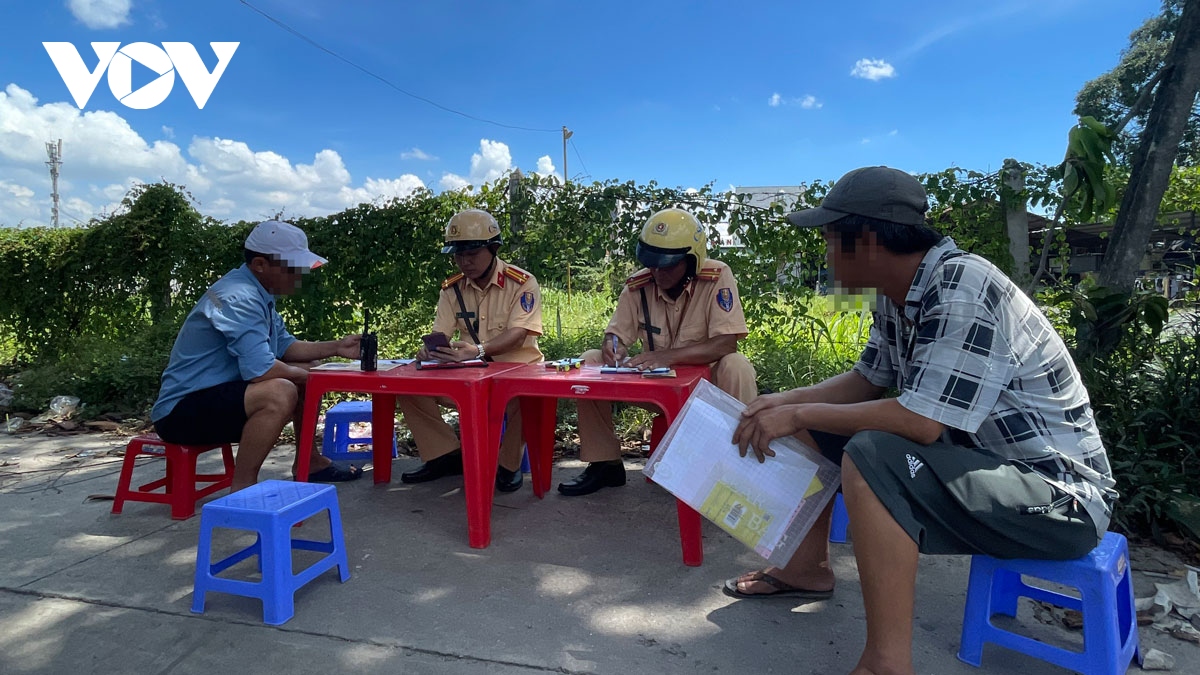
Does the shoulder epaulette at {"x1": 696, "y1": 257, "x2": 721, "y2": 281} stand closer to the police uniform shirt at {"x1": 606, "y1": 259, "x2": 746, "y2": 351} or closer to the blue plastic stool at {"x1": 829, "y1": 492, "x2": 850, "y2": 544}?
the police uniform shirt at {"x1": 606, "y1": 259, "x2": 746, "y2": 351}

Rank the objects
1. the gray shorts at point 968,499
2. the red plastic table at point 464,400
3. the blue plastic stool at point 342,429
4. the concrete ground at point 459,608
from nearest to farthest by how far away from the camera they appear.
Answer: the gray shorts at point 968,499 → the concrete ground at point 459,608 → the red plastic table at point 464,400 → the blue plastic stool at point 342,429

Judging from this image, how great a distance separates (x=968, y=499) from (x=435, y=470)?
10.3ft

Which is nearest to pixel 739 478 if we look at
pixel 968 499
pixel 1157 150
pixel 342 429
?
pixel 968 499

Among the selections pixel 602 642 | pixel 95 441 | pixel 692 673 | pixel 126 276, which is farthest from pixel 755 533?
pixel 126 276

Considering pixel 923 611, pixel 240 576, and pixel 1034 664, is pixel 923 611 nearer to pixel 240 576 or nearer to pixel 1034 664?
pixel 1034 664

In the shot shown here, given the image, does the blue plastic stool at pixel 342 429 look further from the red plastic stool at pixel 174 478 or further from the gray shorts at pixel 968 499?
the gray shorts at pixel 968 499

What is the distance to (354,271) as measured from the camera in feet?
20.3

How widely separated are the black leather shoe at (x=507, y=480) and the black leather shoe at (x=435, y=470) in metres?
0.37

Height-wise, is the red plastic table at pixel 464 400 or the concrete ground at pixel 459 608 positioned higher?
the red plastic table at pixel 464 400

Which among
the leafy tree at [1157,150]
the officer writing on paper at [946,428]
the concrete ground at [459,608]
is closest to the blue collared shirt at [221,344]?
the concrete ground at [459,608]

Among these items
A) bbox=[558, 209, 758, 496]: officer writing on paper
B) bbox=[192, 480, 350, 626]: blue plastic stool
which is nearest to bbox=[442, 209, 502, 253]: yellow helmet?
bbox=[558, 209, 758, 496]: officer writing on paper

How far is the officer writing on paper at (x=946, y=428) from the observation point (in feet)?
6.30

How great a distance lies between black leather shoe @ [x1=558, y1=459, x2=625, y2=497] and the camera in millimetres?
4000

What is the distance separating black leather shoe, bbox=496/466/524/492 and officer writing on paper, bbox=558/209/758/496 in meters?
0.26
